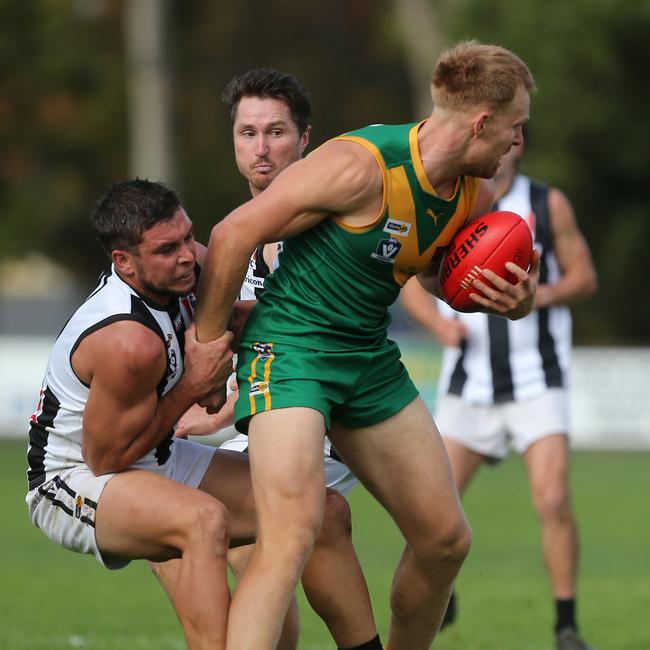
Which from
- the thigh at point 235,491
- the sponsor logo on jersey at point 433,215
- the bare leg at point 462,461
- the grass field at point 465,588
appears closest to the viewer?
the sponsor logo on jersey at point 433,215

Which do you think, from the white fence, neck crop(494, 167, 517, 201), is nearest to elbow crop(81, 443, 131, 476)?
neck crop(494, 167, 517, 201)

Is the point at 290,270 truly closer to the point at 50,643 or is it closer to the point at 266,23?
the point at 50,643

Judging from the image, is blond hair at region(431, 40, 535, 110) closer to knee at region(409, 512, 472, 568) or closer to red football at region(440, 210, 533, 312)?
red football at region(440, 210, 533, 312)

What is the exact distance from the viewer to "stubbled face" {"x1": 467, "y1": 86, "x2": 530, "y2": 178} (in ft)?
16.3

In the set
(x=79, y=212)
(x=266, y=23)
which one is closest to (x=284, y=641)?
(x=79, y=212)

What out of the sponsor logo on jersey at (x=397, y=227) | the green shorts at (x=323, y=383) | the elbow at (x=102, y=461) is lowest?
the elbow at (x=102, y=461)

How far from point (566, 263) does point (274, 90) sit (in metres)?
2.63

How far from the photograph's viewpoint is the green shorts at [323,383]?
500cm

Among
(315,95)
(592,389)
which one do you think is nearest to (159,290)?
(592,389)

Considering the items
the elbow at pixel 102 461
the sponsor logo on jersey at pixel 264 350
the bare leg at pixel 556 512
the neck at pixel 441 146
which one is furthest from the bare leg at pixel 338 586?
the bare leg at pixel 556 512

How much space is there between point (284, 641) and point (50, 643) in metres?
1.63

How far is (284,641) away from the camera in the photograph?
5812 mm

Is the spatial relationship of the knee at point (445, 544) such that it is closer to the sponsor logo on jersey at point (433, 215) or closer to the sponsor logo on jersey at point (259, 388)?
the sponsor logo on jersey at point (259, 388)

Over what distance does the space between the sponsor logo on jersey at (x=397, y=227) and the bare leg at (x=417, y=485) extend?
27.9 inches
